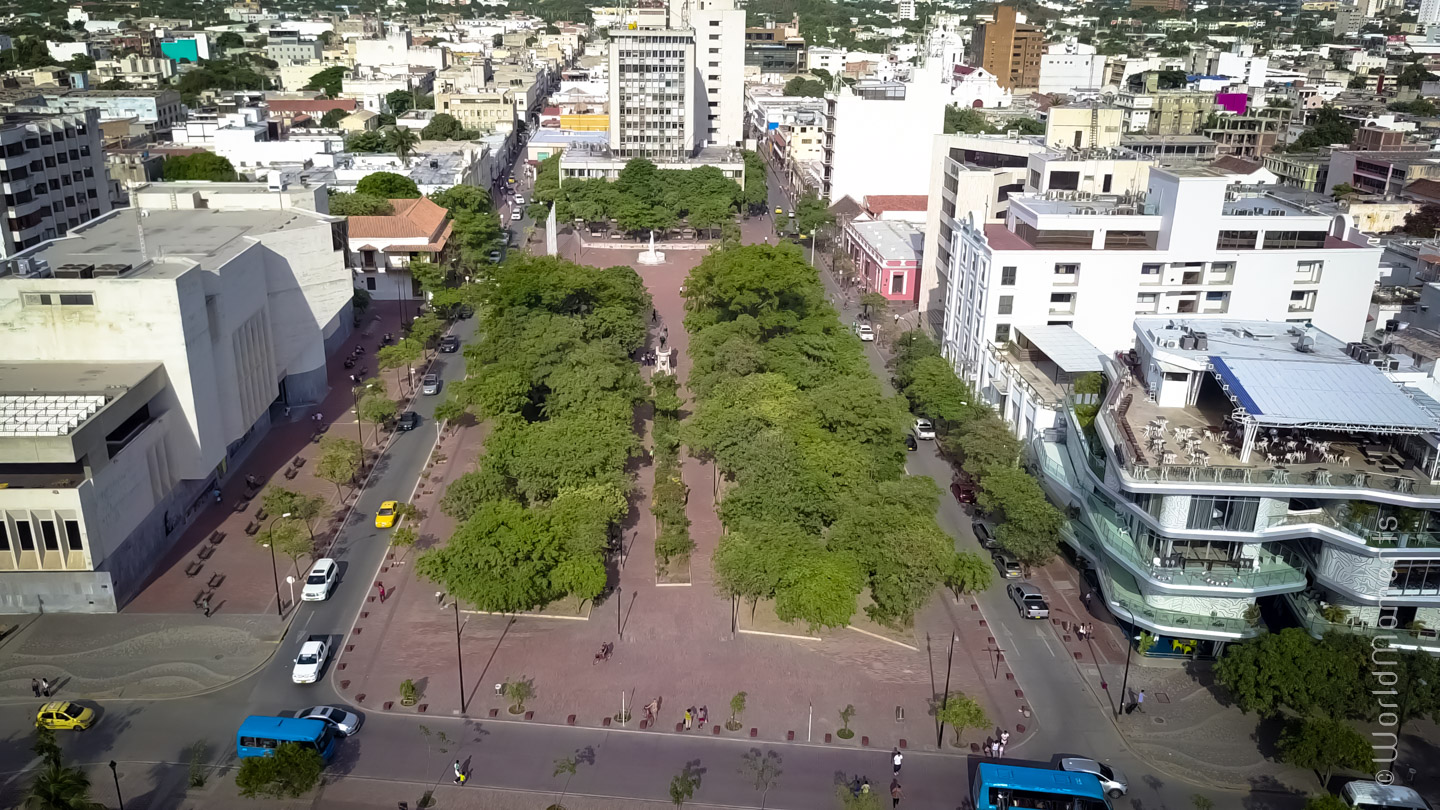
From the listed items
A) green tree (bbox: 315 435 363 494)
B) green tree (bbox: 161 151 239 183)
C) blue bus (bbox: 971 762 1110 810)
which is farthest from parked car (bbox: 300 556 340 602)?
green tree (bbox: 161 151 239 183)

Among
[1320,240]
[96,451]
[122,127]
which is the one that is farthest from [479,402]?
[122,127]

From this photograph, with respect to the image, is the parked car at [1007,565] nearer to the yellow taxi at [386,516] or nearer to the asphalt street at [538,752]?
the asphalt street at [538,752]

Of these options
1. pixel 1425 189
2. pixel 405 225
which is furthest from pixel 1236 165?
pixel 405 225

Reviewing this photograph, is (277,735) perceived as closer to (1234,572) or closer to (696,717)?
(696,717)

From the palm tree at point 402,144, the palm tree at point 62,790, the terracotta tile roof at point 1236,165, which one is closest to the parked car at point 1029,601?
the palm tree at point 62,790

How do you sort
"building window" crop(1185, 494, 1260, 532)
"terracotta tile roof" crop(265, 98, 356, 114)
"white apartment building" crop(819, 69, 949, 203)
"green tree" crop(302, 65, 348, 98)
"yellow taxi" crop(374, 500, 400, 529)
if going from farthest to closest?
"green tree" crop(302, 65, 348, 98)
"terracotta tile roof" crop(265, 98, 356, 114)
"white apartment building" crop(819, 69, 949, 203)
"yellow taxi" crop(374, 500, 400, 529)
"building window" crop(1185, 494, 1260, 532)

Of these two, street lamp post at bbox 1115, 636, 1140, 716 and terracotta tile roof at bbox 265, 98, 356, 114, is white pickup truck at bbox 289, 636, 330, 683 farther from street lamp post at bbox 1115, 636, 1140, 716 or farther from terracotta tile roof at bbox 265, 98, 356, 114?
terracotta tile roof at bbox 265, 98, 356, 114

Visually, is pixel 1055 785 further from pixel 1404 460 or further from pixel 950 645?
pixel 1404 460
